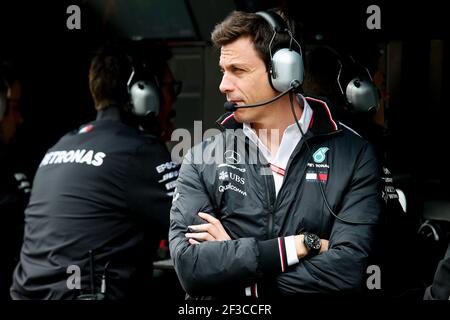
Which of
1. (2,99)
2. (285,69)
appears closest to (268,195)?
(285,69)

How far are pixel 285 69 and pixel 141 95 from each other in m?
1.14

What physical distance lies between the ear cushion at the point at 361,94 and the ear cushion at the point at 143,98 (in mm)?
943

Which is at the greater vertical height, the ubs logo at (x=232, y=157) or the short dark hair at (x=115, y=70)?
the short dark hair at (x=115, y=70)

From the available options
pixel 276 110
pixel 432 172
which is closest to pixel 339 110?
pixel 276 110

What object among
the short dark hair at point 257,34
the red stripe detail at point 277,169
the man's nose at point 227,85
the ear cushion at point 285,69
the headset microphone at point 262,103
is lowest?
the red stripe detail at point 277,169

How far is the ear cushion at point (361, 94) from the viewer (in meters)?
3.06

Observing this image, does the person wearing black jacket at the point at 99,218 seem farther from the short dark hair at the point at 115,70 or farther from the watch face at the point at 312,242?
the watch face at the point at 312,242

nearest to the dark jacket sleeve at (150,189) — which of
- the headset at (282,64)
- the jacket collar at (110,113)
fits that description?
the jacket collar at (110,113)

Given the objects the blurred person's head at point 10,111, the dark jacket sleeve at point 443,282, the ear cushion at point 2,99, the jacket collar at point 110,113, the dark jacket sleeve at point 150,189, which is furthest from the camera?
the blurred person's head at point 10,111

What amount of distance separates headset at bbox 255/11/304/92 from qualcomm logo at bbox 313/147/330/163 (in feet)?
0.78

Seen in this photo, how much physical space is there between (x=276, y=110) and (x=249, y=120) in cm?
11

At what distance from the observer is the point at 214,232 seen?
7.48 feet

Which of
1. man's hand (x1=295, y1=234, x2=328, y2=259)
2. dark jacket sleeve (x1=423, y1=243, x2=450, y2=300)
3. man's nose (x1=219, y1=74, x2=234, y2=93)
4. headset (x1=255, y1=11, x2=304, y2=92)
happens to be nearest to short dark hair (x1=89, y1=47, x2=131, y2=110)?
man's nose (x1=219, y1=74, x2=234, y2=93)

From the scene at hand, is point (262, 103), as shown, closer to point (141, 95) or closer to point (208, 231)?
point (208, 231)
